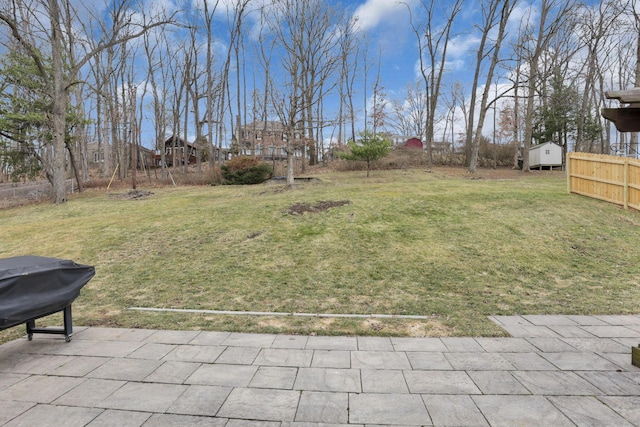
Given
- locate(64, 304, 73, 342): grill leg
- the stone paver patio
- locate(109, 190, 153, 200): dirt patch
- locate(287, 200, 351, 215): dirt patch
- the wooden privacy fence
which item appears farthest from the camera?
locate(109, 190, 153, 200): dirt patch

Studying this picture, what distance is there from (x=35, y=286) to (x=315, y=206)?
7.22 m

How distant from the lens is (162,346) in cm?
316

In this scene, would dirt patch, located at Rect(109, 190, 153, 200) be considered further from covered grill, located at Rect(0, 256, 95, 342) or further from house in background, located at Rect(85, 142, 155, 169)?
house in background, located at Rect(85, 142, 155, 169)

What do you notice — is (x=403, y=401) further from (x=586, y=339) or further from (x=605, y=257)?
(x=605, y=257)

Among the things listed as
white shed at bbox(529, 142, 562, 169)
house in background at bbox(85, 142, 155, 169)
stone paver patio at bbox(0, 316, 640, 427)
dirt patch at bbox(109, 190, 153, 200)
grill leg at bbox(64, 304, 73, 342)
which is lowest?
stone paver patio at bbox(0, 316, 640, 427)

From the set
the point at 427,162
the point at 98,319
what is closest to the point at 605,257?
the point at 98,319

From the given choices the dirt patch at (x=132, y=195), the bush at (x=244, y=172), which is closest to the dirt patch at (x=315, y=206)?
the dirt patch at (x=132, y=195)

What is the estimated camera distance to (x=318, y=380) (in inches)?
98.7

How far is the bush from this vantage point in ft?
61.3

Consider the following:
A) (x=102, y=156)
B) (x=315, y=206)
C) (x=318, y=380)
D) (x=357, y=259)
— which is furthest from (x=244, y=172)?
(x=102, y=156)

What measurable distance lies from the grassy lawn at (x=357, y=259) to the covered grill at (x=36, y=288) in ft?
2.59

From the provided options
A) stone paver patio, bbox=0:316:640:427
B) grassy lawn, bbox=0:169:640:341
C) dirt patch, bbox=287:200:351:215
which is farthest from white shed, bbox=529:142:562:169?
stone paver patio, bbox=0:316:640:427

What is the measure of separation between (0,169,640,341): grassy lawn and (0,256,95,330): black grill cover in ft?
2.77

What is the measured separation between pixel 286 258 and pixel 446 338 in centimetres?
349
